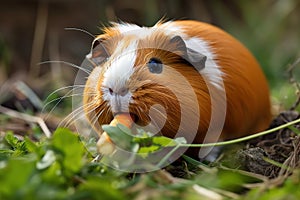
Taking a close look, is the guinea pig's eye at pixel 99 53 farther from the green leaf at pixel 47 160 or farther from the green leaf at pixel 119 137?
the green leaf at pixel 47 160

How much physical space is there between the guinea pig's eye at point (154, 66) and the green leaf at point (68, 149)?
1.78 ft

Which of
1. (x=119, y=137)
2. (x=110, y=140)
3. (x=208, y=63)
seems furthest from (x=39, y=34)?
(x=119, y=137)

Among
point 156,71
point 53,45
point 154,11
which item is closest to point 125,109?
point 156,71

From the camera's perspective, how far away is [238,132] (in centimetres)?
209

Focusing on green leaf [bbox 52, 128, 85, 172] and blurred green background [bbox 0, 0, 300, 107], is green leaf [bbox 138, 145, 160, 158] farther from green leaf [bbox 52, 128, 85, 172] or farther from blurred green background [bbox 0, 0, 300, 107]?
blurred green background [bbox 0, 0, 300, 107]

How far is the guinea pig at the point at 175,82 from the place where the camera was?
5.60 ft

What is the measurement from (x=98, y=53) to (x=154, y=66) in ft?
0.91

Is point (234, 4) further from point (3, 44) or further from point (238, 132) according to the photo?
point (238, 132)

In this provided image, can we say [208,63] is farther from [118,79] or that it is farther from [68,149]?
[68,149]

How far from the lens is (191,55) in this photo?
187cm

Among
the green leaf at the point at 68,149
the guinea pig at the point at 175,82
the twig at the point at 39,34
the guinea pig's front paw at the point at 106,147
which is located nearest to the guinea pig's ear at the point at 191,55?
the guinea pig at the point at 175,82

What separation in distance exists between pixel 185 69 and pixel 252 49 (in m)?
2.47

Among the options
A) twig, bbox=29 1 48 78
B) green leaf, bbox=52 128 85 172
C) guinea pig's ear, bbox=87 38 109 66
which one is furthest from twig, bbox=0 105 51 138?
twig, bbox=29 1 48 78

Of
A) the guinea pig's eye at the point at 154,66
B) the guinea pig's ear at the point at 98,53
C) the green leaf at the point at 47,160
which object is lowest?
the green leaf at the point at 47,160
